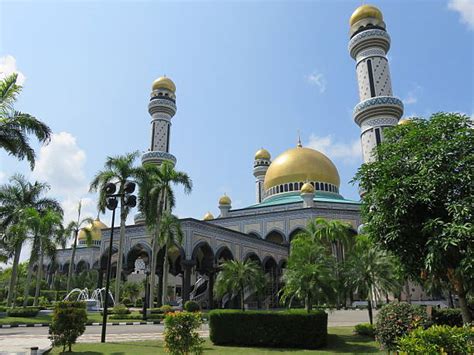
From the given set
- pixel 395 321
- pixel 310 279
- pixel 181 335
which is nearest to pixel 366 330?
pixel 310 279

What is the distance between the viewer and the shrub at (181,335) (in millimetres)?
9344

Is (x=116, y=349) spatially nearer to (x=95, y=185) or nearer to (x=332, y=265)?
(x=332, y=265)

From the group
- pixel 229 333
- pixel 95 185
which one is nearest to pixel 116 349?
pixel 229 333

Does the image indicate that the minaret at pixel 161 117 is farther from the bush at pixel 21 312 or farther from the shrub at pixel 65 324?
the shrub at pixel 65 324

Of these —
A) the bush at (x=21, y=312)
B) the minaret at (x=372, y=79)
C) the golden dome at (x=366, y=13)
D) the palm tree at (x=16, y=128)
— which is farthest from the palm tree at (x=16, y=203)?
the golden dome at (x=366, y=13)

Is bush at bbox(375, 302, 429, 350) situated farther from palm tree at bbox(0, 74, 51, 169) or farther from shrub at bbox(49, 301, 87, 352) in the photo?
palm tree at bbox(0, 74, 51, 169)

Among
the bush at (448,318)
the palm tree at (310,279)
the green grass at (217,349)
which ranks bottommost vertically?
the green grass at (217,349)

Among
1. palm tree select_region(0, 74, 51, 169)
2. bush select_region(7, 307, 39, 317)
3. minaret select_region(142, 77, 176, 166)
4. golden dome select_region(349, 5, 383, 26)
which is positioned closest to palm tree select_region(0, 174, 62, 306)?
bush select_region(7, 307, 39, 317)

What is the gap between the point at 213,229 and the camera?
37.4 meters

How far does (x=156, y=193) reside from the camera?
27.8 meters

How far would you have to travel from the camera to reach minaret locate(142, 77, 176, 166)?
53.6 m

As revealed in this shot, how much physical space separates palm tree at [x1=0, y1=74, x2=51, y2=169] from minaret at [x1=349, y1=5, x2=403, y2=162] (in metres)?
33.6

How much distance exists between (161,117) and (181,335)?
161 ft

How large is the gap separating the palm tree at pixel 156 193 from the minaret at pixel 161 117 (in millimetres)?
25050
